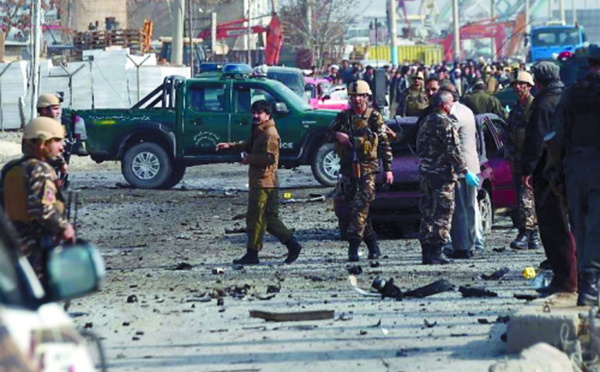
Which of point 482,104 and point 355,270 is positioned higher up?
point 482,104

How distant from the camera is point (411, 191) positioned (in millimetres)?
16625

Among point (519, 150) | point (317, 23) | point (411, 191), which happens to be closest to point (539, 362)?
point (519, 150)

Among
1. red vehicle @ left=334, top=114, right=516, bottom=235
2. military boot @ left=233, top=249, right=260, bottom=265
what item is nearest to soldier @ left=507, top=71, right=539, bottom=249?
red vehicle @ left=334, top=114, right=516, bottom=235

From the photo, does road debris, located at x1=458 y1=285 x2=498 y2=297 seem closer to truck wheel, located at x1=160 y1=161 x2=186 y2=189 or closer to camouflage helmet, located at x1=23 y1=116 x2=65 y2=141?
camouflage helmet, located at x1=23 y1=116 x2=65 y2=141

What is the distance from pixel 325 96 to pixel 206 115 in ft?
50.4

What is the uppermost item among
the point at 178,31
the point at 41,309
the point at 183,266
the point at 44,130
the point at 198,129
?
the point at 178,31

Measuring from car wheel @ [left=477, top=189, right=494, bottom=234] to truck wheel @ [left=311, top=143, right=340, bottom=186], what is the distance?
830 cm

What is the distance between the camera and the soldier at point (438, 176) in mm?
14273

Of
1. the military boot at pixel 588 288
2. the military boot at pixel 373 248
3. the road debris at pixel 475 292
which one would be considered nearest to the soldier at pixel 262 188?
the military boot at pixel 373 248

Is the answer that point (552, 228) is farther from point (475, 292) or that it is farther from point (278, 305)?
point (278, 305)

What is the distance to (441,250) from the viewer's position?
14.5 meters

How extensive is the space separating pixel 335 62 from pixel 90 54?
141 ft

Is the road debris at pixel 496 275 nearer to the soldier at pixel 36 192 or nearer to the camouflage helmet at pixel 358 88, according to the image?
the camouflage helmet at pixel 358 88

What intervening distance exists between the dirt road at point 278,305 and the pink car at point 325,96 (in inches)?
759
